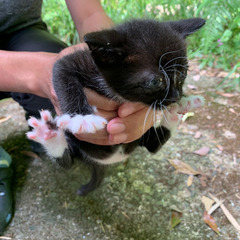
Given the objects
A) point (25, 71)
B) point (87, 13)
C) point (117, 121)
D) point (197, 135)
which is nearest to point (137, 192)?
point (117, 121)

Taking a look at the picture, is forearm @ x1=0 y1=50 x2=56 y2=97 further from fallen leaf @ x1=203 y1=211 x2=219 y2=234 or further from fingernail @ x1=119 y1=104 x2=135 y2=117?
fallen leaf @ x1=203 y1=211 x2=219 y2=234

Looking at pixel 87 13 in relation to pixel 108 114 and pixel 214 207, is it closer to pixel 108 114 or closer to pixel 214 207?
pixel 108 114

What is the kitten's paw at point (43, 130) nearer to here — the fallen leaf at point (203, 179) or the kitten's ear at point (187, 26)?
the kitten's ear at point (187, 26)

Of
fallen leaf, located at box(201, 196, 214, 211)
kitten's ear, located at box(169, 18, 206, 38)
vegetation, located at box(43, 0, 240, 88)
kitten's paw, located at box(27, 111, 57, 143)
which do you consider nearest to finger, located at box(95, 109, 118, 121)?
kitten's paw, located at box(27, 111, 57, 143)

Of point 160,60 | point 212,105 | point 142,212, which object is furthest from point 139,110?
point 212,105

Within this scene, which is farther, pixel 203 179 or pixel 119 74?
pixel 203 179

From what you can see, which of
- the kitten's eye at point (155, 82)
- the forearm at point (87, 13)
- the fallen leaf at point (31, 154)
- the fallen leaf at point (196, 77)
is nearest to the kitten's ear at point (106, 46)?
the kitten's eye at point (155, 82)
